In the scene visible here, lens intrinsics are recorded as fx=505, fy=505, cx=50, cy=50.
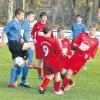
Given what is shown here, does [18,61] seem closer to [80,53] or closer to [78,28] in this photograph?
[80,53]

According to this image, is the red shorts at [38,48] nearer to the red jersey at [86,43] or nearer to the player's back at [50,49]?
the red jersey at [86,43]

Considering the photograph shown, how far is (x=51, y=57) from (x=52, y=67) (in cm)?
24

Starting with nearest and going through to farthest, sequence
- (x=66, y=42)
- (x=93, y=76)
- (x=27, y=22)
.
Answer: (x=66, y=42), (x=27, y=22), (x=93, y=76)

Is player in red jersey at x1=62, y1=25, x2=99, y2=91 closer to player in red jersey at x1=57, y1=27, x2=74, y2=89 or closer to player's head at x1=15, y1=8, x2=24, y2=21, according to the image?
player in red jersey at x1=57, y1=27, x2=74, y2=89

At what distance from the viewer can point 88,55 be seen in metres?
12.5

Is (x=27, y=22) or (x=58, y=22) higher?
(x=27, y=22)

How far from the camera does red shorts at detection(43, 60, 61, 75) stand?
11906mm

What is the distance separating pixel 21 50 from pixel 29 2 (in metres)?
56.1

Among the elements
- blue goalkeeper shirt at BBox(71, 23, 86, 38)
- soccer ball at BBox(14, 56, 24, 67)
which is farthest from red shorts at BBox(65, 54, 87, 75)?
blue goalkeeper shirt at BBox(71, 23, 86, 38)

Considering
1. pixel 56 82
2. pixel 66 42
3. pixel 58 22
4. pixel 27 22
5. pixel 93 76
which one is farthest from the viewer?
pixel 58 22

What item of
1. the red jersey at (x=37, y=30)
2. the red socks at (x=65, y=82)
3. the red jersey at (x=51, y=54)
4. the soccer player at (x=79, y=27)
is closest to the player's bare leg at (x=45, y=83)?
the red jersey at (x=51, y=54)

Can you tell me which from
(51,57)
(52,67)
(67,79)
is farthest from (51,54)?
(67,79)

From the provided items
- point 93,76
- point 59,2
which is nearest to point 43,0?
point 59,2

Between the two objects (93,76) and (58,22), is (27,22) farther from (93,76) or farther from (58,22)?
(58,22)
